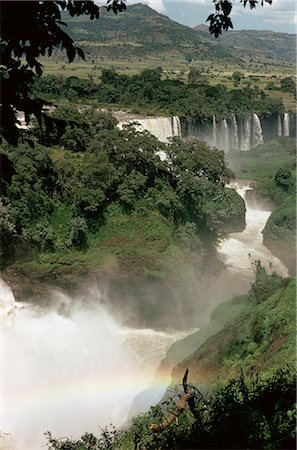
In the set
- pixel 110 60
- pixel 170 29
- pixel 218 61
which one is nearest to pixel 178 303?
pixel 110 60

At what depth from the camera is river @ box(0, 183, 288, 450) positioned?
14.6m

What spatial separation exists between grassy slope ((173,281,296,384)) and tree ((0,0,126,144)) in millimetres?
8230

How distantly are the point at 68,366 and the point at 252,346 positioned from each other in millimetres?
7014

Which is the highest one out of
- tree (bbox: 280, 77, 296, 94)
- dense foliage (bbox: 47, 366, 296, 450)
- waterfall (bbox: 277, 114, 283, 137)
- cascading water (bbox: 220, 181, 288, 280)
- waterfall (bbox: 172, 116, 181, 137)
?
tree (bbox: 280, 77, 296, 94)

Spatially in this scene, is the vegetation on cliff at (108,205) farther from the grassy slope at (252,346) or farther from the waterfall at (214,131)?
the waterfall at (214,131)

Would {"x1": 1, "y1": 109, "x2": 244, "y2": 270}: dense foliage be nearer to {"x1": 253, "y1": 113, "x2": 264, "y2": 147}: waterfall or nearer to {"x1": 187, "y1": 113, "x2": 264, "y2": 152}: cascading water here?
{"x1": 187, "y1": 113, "x2": 264, "y2": 152}: cascading water

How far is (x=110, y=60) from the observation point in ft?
434

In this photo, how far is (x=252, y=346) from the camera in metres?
12.7

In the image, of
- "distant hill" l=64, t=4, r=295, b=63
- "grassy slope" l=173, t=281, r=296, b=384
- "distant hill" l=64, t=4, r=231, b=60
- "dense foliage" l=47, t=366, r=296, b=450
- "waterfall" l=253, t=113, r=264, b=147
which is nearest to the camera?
"dense foliage" l=47, t=366, r=296, b=450

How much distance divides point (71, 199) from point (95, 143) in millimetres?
3761

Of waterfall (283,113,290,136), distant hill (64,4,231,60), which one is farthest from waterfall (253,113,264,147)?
distant hill (64,4,231,60)

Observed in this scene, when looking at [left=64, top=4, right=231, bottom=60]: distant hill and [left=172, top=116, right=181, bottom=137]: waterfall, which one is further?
[left=64, top=4, right=231, bottom=60]: distant hill

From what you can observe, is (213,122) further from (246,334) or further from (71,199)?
(246,334)

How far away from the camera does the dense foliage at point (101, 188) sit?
65.7 ft
